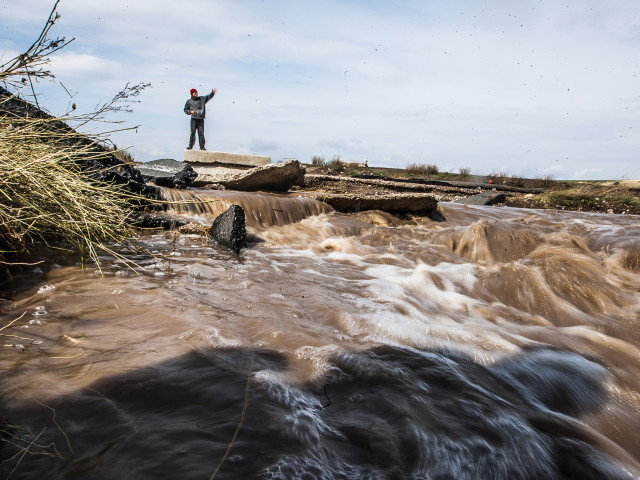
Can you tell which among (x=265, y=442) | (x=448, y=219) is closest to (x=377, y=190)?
(x=448, y=219)

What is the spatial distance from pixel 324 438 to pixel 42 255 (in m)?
3.18

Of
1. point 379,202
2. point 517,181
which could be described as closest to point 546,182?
point 517,181

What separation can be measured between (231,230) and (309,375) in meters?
3.21

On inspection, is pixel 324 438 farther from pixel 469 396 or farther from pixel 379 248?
pixel 379 248

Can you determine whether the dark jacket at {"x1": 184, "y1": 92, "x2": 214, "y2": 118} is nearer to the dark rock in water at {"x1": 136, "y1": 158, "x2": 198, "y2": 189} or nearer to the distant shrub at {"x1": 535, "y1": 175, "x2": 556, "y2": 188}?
the dark rock in water at {"x1": 136, "y1": 158, "x2": 198, "y2": 189}

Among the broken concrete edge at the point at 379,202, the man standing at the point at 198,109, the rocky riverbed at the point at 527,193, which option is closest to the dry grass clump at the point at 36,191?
the broken concrete edge at the point at 379,202

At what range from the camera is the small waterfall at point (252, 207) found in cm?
716

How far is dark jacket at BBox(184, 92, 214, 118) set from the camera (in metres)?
14.5

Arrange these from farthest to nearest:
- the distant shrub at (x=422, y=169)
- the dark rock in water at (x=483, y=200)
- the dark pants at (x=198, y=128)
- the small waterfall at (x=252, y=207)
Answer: the distant shrub at (x=422, y=169), the dark pants at (x=198, y=128), the dark rock in water at (x=483, y=200), the small waterfall at (x=252, y=207)

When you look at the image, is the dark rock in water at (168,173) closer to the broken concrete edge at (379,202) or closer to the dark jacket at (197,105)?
the broken concrete edge at (379,202)

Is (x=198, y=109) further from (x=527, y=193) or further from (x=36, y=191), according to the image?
(x=527, y=193)

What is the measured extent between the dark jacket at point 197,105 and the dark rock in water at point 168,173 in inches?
220

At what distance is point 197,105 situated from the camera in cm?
1460

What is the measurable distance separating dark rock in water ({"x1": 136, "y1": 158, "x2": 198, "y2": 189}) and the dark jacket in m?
5.58
